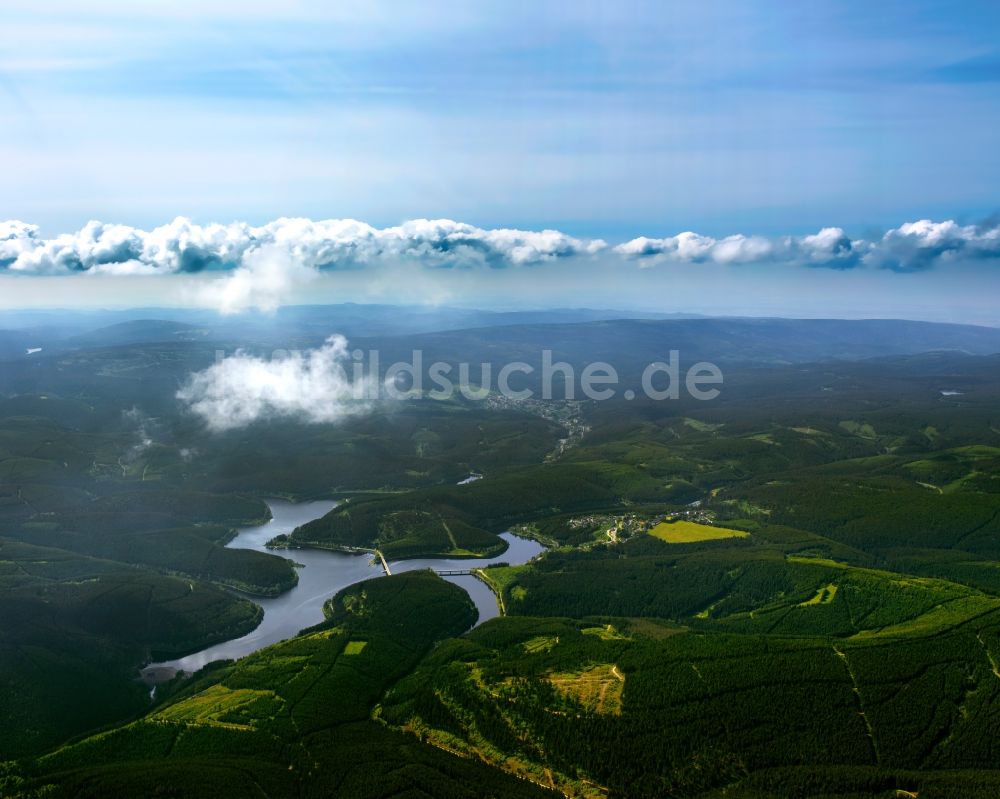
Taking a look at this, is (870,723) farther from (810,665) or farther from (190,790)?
(190,790)

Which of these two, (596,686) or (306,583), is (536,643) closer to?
(596,686)

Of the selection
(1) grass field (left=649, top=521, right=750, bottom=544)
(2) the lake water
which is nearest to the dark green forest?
(1) grass field (left=649, top=521, right=750, bottom=544)

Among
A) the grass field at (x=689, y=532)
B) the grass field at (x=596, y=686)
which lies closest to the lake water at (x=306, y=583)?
the grass field at (x=689, y=532)

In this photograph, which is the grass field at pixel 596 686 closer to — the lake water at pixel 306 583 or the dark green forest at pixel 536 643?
the dark green forest at pixel 536 643

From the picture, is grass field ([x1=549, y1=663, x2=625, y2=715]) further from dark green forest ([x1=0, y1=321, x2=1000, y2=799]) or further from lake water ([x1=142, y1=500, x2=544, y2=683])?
lake water ([x1=142, y1=500, x2=544, y2=683])

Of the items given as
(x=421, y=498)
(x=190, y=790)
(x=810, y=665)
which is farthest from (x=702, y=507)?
(x=190, y=790)
